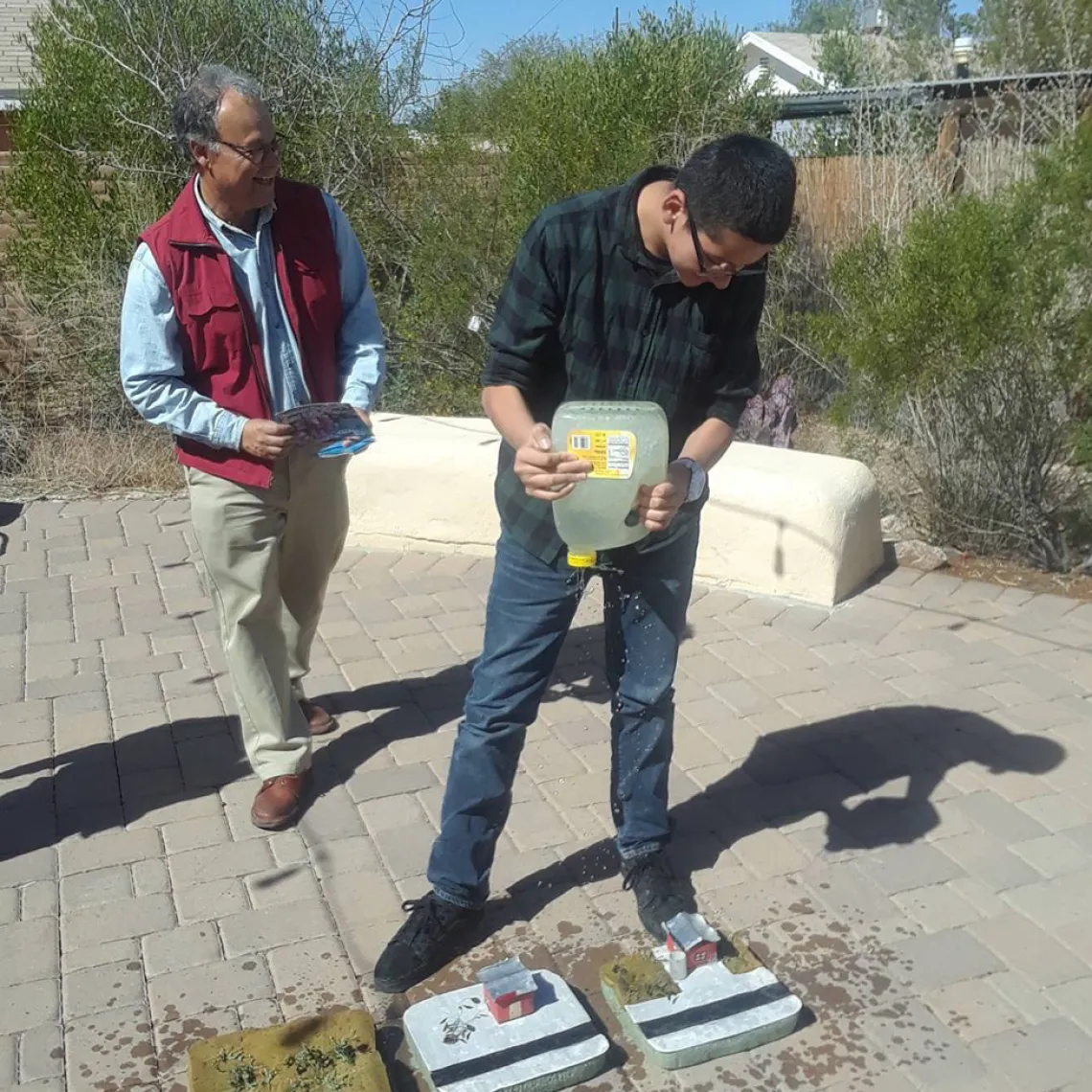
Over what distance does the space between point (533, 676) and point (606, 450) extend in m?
0.62

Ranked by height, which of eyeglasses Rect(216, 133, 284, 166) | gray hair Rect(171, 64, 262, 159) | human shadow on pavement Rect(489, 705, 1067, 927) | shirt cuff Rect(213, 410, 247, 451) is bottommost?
human shadow on pavement Rect(489, 705, 1067, 927)

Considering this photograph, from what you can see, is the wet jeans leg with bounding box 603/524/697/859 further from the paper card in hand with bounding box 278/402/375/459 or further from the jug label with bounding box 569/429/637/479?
the paper card in hand with bounding box 278/402/375/459

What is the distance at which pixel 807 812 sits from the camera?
3.74 m

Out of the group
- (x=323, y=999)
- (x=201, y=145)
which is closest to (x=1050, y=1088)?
(x=323, y=999)

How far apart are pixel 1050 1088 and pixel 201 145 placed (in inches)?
120

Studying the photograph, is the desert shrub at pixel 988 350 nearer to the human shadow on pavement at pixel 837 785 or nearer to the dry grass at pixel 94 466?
the human shadow on pavement at pixel 837 785

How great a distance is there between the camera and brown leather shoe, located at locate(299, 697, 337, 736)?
4262 millimetres

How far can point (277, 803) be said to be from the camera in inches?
143

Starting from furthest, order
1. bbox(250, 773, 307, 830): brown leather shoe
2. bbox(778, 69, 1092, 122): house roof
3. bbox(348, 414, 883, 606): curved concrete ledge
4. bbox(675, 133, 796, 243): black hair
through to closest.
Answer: bbox(778, 69, 1092, 122): house roof
bbox(348, 414, 883, 606): curved concrete ledge
bbox(250, 773, 307, 830): brown leather shoe
bbox(675, 133, 796, 243): black hair

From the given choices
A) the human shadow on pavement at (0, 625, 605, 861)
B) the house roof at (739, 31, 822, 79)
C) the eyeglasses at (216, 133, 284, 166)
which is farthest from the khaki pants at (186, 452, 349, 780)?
the house roof at (739, 31, 822, 79)

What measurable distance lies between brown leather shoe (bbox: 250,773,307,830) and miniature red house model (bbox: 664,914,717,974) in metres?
1.31

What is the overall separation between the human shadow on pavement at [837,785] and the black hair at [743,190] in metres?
1.78

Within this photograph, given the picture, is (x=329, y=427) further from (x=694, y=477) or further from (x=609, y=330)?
(x=694, y=477)

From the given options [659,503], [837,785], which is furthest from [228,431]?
[837,785]
